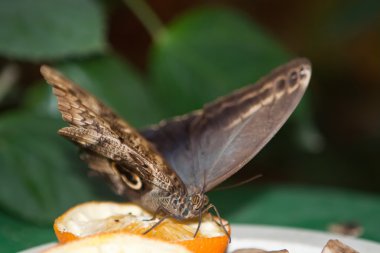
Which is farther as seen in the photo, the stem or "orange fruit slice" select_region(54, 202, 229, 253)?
the stem

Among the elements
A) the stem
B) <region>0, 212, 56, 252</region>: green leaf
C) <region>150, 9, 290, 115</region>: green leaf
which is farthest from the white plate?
the stem

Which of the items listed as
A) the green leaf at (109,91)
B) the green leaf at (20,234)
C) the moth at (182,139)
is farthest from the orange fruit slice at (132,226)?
the green leaf at (109,91)

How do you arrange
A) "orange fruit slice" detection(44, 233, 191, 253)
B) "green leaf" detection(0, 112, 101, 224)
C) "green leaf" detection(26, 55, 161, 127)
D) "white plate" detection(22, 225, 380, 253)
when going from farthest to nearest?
"green leaf" detection(26, 55, 161, 127) → "green leaf" detection(0, 112, 101, 224) → "white plate" detection(22, 225, 380, 253) → "orange fruit slice" detection(44, 233, 191, 253)

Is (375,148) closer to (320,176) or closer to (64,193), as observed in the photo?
(320,176)

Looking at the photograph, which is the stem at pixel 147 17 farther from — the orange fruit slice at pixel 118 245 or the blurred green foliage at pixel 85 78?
the orange fruit slice at pixel 118 245

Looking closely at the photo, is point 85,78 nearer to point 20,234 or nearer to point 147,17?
point 147,17

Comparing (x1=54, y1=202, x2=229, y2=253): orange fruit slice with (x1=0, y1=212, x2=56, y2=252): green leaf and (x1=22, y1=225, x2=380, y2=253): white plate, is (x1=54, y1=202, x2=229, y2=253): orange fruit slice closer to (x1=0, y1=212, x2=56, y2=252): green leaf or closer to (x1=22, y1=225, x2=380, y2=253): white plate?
(x1=22, y1=225, x2=380, y2=253): white plate
